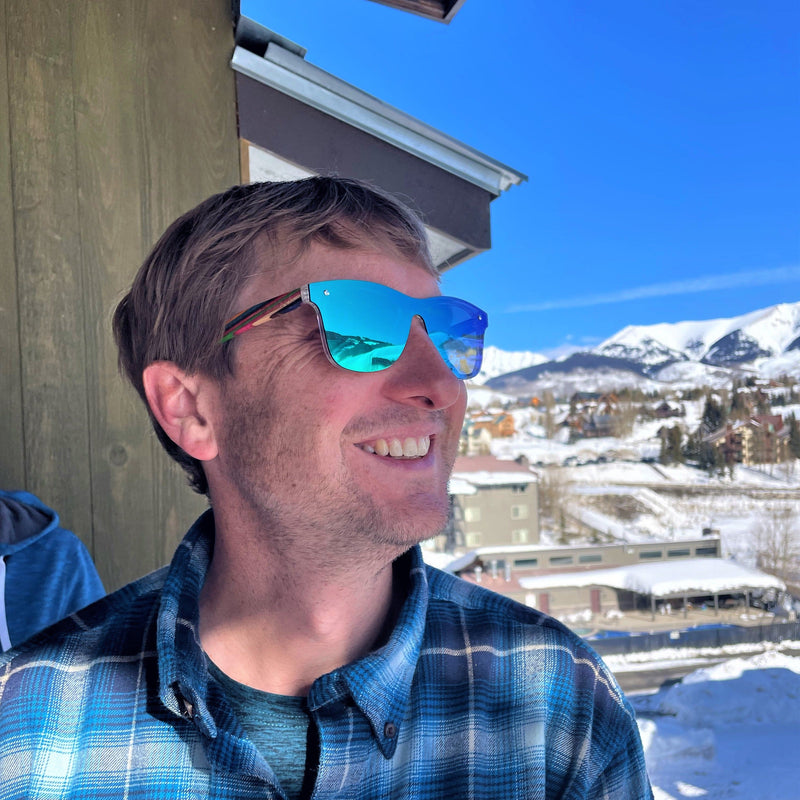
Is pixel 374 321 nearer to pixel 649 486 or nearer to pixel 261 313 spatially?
pixel 261 313

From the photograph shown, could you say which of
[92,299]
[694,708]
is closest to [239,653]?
[92,299]

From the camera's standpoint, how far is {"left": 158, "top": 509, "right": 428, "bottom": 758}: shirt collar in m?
0.75

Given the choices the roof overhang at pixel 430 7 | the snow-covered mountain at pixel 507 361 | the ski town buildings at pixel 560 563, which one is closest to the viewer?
the roof overhang at pixel 430 7

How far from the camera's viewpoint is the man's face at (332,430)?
839mm

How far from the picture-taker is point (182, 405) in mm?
1004

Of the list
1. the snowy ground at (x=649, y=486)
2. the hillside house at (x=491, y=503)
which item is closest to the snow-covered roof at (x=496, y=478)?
the hillside house at (x=491, y=503)

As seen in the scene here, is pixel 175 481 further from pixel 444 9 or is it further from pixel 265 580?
pixel 444 9

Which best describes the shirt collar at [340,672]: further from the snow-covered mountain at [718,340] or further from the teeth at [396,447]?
the snow-covered mountain at [718,340]

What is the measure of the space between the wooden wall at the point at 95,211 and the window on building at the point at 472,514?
6.39 metres

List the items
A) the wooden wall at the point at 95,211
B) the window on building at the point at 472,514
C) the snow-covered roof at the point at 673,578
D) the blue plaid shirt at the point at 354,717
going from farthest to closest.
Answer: the window on building at the point at 472,514
the snow-covered roof at the point at 673,578
the wooden wall at the point at 95,211
the blue plaid shirt at the point at 354,717

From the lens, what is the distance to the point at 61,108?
1.94 metres

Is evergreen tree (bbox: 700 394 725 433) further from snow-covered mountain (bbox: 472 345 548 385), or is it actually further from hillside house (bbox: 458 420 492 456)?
snow-covered mountain (bbox: 472 345 548 385)

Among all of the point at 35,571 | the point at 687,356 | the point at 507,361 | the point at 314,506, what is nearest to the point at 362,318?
the point at 314,506

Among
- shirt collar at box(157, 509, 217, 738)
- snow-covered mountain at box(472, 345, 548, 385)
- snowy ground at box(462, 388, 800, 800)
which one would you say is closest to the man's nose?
shirt collar at box(157, 509, 217, 738)
